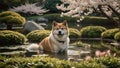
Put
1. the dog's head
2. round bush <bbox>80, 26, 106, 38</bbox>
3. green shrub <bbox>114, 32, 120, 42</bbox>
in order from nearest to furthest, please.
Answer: the dog's head
green shrub <bbox>114, 32, 120, 42</bbox>
round bush <bbox>80, 26, 106, 38</bbox>

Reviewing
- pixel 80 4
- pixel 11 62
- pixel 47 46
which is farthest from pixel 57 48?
pixel 11 62

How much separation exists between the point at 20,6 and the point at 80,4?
33381 mm

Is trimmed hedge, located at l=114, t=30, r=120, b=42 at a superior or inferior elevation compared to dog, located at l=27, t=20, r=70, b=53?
inferior

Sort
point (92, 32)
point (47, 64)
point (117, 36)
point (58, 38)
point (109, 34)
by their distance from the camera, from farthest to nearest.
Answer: point (92, 32) → point (109, 34) → point (117, 36) → point (58, 38) → point (47, 64)

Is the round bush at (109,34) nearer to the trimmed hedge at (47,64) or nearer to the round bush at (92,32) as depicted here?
the round bush at (92,32)

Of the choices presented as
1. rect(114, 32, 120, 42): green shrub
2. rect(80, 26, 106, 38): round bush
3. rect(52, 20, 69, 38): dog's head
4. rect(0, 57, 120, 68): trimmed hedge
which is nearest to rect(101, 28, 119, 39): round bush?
rect(114, 32, 120, 42): green shrub

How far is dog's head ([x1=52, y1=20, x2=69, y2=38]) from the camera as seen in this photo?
16625 mm

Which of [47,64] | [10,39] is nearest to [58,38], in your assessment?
[10,39]

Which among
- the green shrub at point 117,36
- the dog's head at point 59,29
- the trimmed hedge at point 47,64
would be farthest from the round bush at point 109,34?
Result: the trimmed hedge at point 47,64

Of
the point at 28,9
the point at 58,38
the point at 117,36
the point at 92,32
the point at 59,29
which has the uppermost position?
the point at 59,29

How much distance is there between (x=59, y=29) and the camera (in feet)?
54.6

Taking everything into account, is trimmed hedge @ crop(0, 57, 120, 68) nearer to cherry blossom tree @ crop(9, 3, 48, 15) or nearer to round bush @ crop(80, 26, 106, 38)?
round bush @ crop(80, 26, 106, 38)

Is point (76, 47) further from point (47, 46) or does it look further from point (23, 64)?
point (23, 64)

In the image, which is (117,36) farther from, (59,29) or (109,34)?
(59,29)
